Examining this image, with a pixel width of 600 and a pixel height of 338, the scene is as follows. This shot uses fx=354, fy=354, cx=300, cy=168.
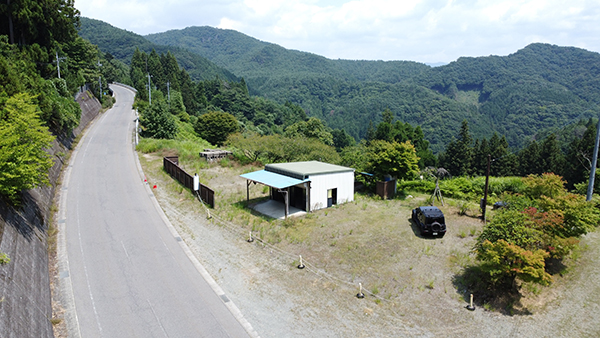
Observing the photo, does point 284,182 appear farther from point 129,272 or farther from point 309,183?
point 129,272

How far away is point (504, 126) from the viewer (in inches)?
6294

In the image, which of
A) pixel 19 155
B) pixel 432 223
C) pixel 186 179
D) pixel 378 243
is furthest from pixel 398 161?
pixel 19 155

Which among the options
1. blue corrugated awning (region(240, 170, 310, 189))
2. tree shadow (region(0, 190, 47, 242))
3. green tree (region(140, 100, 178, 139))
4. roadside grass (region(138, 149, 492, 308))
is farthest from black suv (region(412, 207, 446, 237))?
green tree (region(140, 100, 178, 139))

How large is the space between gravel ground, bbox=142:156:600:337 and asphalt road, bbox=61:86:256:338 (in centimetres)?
105

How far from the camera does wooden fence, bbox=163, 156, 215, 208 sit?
2144cm

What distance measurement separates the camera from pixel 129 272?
1350 cm

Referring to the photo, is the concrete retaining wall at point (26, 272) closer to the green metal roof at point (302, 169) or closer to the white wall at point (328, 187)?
the green metal roof at point (302, 169)

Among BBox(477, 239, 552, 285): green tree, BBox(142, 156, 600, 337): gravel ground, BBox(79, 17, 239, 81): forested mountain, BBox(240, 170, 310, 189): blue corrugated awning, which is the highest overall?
BBox(79, 17, 239, 81): forested mountain

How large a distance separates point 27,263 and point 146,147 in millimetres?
23343

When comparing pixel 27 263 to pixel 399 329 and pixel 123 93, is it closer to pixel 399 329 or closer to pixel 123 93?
pixel 399 329

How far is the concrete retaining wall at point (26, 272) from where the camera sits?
28.6ft

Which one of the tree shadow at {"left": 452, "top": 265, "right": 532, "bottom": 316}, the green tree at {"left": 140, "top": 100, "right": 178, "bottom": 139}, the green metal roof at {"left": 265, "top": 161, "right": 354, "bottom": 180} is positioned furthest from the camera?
the green tree at {"left": 140, "top": 100, "right": 178, "bottom": 139}

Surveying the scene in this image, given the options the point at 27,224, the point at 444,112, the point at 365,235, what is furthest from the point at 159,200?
the point at 444,112

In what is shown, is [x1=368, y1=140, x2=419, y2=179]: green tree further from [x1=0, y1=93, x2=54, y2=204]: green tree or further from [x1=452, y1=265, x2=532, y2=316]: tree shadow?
[x1=0, y1=93, x2=54, y2=204]: green tree
